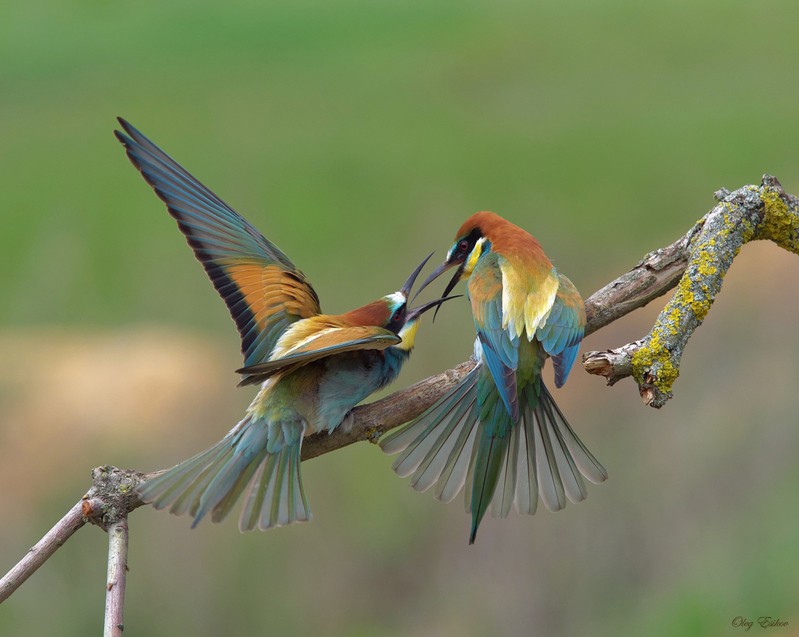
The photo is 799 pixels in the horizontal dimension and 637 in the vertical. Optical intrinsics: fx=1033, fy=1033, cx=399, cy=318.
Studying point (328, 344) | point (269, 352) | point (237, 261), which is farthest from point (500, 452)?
point (237, 261)

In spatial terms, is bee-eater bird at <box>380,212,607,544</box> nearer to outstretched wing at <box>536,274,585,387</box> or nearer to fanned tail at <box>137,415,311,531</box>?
outstretched wing at <box>536,274,585,387</box>

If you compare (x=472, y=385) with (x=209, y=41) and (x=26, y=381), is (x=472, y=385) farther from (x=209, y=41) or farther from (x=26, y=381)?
(x=209, y=41)

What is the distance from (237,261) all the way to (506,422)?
0.64m

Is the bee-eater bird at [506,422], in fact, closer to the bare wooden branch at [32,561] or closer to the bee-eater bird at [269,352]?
the bee-eater bird at [269,352]

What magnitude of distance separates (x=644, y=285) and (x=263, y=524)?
0.78m

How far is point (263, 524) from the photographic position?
1714mm

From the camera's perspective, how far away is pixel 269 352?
201 centimetres

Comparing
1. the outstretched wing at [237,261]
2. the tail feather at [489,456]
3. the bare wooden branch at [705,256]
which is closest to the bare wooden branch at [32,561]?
the outstretched wing at [237,261]

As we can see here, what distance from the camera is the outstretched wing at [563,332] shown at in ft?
5.78

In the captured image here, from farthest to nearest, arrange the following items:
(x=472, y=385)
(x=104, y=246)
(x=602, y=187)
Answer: (x=602, y=187) → (x=104, y=246) → (x=472, y=385)

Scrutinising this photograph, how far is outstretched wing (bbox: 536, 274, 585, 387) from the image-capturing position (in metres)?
1.76

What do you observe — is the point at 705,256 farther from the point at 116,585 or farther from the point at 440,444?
the point at 116,585

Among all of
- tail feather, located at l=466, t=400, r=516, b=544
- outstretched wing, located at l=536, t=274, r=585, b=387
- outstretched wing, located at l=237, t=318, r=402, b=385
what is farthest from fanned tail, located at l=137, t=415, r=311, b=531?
outstretched wing, located at l=536, t=274, r=585, b=387

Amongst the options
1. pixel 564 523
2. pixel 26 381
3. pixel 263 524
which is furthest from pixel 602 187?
pixel 263 524
